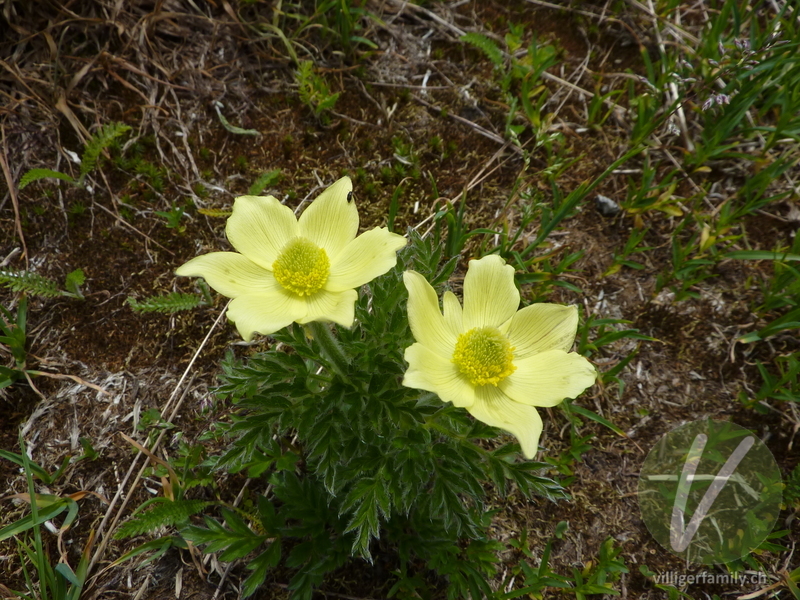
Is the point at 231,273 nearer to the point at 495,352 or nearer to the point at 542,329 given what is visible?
the point at 495,352

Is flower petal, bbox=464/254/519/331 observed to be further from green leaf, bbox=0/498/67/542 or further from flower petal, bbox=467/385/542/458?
green leaf, bbox=0/498/67/542

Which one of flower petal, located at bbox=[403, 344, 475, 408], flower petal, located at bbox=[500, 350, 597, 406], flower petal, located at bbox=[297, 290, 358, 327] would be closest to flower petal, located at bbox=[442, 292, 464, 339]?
flower petal, located at bbox=[403, 344, 475, 408]

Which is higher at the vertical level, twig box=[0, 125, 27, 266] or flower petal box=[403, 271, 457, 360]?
flower petal box=[403, 271, 457, 360]

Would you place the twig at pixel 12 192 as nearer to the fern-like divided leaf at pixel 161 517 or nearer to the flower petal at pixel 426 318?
the fern-like divided leaf at pixel 161 517

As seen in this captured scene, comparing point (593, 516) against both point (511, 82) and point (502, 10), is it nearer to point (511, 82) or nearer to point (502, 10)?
point (511, 82)

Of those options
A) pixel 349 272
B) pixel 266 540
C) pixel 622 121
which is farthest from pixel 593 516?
pixel 622 121

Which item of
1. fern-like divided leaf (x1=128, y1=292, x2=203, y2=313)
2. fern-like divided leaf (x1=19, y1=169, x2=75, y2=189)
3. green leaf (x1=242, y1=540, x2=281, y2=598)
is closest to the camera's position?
green leaf (x1=242, y1=540, x2=281, y2=598)

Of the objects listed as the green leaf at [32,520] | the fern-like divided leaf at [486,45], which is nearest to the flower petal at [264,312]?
the green leaf at [32,520]
